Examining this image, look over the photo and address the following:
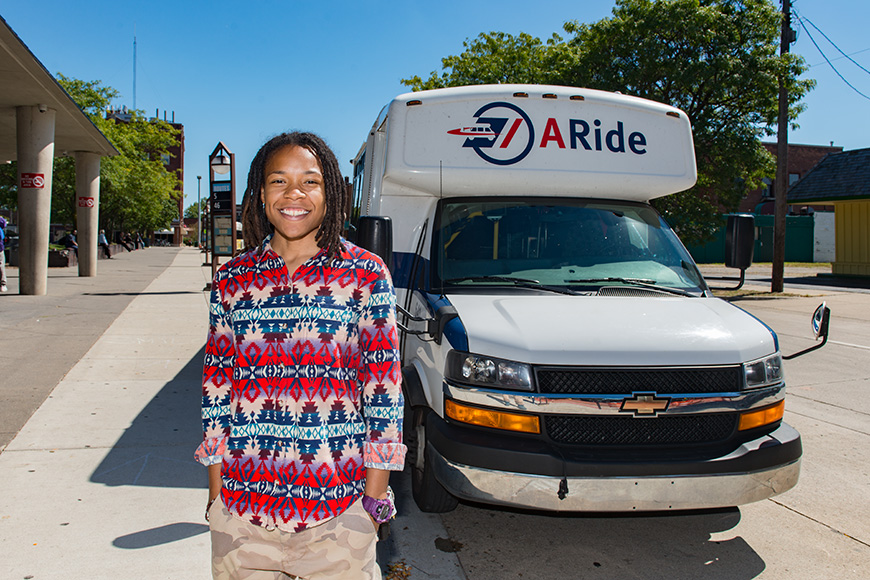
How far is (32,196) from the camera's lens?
1578 cm

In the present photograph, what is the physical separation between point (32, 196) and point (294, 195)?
16.2m

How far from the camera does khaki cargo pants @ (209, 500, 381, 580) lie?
1.95m

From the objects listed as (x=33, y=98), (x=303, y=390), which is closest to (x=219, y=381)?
(x=303, y=390)

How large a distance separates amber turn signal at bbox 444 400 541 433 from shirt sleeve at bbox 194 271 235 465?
1671mm

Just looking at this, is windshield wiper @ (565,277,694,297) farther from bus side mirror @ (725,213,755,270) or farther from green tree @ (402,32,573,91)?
green tree @ (402,32,573,91)

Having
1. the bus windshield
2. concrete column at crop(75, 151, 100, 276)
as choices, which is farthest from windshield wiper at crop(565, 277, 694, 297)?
concrete column at crop(75, 151, 100, 276)

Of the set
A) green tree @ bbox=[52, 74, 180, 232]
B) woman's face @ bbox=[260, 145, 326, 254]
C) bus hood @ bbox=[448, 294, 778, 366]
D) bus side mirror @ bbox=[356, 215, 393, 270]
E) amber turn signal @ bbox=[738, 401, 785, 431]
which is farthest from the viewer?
green tree @ bbox=[52, 74, 180, 232]

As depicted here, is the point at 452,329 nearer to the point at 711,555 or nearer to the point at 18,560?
the point at 711,555

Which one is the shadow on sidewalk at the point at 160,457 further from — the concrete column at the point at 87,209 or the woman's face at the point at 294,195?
the concrete column at the point at 87,209

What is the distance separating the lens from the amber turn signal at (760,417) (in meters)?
3.60

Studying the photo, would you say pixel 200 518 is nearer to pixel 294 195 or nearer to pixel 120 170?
pixel 294 195

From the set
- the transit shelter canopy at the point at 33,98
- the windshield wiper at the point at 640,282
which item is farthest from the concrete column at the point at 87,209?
the windshield wiper at the point at 640,282

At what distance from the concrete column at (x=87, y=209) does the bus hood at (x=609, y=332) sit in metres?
21.2

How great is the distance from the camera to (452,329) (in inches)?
143
